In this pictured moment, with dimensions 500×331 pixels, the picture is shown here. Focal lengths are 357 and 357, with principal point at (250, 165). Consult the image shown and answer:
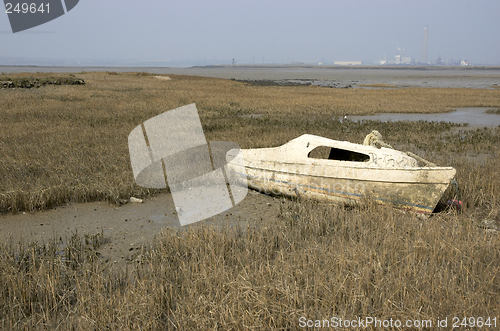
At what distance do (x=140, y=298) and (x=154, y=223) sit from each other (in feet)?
9.57

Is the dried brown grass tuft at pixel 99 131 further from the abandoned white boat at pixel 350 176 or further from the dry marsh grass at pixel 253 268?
the abandoned white boat at pixel 350 176

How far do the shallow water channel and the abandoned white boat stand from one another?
1211 centimetres

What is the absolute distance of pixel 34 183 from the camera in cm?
780

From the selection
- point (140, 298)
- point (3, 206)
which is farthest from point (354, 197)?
point (3, 206)

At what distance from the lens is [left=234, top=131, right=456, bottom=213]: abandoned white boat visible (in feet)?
20.4

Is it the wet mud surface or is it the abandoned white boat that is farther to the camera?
the abandoned white boat

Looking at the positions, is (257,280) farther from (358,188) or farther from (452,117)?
(452,117)

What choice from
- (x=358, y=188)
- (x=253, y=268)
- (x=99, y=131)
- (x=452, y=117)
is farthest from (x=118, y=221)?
(x=452, y=117)

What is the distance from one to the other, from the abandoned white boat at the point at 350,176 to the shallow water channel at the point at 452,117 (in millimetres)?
12107

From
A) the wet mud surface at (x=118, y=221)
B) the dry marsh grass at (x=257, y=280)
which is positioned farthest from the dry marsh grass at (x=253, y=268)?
the wet mud surface at (x=118, y=221)

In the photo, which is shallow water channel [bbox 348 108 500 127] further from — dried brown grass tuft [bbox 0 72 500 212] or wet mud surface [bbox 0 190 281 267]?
wet mud surface [bbox 0 190 281 267]

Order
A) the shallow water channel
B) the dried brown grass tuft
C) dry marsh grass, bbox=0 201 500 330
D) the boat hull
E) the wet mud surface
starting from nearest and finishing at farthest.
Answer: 1. dry marsh grass, bbox=0 201 500 330
2. the wet mud surface
3. the boat hull
4. the dried brown grass tuft
5. the shallow water channel

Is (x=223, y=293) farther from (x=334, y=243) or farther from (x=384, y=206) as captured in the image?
(x=384, y=206)

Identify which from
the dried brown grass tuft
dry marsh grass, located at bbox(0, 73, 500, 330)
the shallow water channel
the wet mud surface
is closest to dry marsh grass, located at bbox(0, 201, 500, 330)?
dry marsh grass, located at bbox(0, 73, 500, 330)
